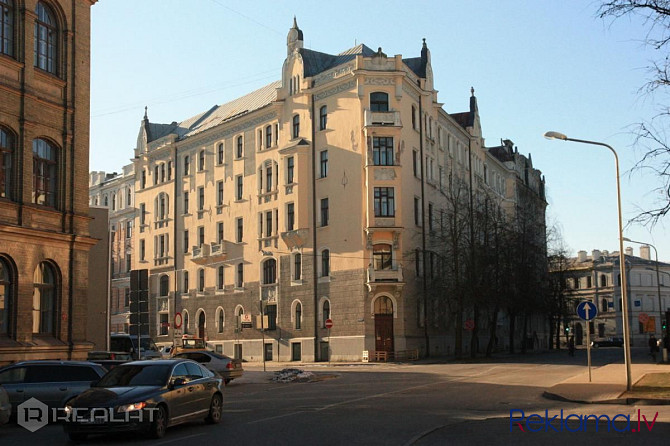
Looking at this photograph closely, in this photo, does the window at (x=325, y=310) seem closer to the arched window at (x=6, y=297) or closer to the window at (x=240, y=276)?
the window at (x=240, y=276)

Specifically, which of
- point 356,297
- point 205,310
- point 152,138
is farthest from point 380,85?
point 152,138

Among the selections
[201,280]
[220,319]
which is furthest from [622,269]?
[201,280]

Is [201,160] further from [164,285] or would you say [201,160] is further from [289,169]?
[289,169]

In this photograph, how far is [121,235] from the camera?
79.4 m

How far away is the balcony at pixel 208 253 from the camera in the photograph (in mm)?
63062

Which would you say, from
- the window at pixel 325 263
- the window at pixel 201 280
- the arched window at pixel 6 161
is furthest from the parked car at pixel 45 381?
the window at pixel 201 280

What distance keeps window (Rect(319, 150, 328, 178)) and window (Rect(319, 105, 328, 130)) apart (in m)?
1.90

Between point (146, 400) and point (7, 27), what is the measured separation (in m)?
18.0

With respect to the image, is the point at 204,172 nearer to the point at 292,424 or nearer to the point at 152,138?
the point at 152,138

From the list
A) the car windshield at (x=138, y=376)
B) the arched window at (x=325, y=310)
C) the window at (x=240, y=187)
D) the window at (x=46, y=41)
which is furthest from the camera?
the window at (x=240, y=187)

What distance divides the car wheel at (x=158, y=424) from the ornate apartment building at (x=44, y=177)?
12.6 metres

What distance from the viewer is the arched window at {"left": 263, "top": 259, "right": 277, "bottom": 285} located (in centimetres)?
5868

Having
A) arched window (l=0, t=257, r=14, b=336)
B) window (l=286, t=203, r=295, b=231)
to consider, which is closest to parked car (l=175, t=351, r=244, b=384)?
arched window (l=0, t=257, r=14, b=336)

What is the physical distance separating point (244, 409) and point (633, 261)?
357 ft
